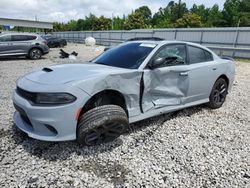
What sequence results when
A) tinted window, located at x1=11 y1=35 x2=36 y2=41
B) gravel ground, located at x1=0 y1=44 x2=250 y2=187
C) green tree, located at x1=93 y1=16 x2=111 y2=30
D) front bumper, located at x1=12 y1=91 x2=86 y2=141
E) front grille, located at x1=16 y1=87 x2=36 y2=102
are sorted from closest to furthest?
gravel ground, located at x1=0 y1=44 x2=250 y2=187, front bumper, located at x1=12 y1=91 x2=86 y2=141, front grille, located at x1=16 y1=87 x2=36 y2=102, tinted window, located at x1=11 y1=35 x2=36 y2=41, green tree, located at x1=93 y1=16 x2=111 y2=30

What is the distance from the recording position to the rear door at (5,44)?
39.0 ft

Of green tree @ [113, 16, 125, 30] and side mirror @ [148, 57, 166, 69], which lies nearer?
side mirror @ [148, 57, 166, 69]

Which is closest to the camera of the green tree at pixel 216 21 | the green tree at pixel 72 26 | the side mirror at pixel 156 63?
the side mirror at pixel 156 63

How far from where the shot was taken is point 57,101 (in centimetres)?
254

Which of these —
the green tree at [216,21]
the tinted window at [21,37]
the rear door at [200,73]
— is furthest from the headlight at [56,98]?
the green tree at [216,21]

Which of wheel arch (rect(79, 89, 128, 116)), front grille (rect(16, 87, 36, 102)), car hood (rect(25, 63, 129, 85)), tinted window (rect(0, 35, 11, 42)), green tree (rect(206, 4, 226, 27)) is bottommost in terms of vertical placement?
wheel arch (rect(79, 89, 128, 116))

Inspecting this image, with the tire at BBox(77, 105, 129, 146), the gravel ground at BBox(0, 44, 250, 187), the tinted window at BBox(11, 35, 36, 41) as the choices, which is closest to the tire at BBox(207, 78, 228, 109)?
the gravel ground at BBox(0, 44, 250, 187)

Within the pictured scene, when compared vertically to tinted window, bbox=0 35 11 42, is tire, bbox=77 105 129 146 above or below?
below

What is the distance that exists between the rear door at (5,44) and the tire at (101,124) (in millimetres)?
11543

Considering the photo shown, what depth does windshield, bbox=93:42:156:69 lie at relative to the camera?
3381 mm

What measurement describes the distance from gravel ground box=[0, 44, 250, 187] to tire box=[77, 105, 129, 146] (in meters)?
0.20

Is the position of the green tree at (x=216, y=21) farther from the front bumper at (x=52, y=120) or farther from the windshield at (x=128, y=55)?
the front bumper at (x=52, y=120)

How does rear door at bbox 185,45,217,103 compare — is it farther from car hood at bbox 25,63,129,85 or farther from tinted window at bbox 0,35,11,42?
tinted window at bbox 0,35,11,42

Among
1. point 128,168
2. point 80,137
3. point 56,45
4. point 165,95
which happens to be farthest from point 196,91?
point 56,45
